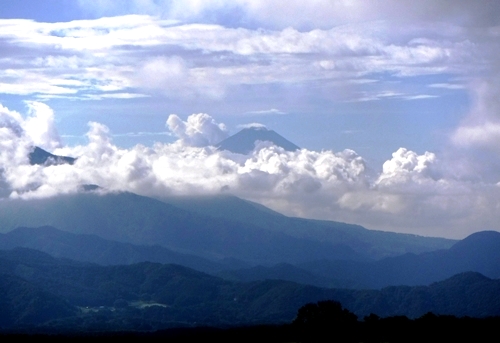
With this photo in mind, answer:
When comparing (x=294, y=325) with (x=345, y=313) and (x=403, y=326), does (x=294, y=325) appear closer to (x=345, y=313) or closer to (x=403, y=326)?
(x=345, y=313)

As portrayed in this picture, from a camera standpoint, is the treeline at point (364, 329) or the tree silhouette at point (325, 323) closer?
the tree silhouette at point (325, 323)

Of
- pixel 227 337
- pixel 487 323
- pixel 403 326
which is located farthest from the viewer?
pixel 227 337

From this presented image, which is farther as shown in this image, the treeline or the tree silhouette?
the treeline

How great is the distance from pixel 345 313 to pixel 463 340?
2070 centimetres

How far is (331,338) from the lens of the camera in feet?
471

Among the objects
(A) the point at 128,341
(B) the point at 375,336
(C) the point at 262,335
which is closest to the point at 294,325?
(B) the point at 375,336

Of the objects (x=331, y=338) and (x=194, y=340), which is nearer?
(x=331, y=338)

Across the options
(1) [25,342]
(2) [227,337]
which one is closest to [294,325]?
(2) [227,337]

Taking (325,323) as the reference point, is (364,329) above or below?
below

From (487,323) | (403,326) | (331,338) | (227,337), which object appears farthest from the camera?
(227,337)

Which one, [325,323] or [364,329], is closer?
[325,323]

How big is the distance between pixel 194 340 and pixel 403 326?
185 ft

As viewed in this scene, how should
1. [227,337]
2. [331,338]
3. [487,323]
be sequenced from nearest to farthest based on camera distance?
1. [331,338]
2. [487,323]
3. [227,337]

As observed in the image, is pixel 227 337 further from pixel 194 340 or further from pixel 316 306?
pixel 316 306
